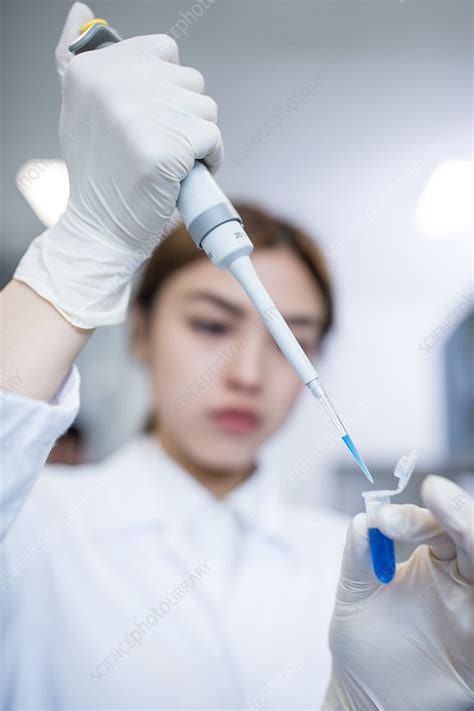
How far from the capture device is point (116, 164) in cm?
61

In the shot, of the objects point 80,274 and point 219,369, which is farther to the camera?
point 219,369

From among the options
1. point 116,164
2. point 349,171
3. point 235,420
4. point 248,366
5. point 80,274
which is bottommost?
point 235,420

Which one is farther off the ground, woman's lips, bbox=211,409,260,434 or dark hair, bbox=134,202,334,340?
dark hair, bbox=134,202,334,340

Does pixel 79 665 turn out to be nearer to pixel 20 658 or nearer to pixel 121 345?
pixel 20 658

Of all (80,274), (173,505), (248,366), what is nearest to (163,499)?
(173,505)

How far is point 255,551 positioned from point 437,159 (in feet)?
4.16

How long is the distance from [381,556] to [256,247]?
831 mm

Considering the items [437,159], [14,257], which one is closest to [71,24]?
[437,159]

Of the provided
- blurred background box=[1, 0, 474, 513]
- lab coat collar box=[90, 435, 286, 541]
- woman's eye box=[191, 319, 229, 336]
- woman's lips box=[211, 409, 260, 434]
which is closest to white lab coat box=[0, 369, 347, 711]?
lab coat collar box=[90, 435, 286, 541]

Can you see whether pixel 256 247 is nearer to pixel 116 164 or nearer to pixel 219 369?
pixel 219 369

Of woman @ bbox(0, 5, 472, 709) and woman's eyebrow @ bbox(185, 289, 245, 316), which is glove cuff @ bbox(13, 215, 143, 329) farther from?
woman's eyebrow @ bbox(185, 289, 245, 316)

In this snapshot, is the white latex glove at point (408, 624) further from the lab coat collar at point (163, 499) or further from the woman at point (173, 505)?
the lab coat collar at point (163, 499)

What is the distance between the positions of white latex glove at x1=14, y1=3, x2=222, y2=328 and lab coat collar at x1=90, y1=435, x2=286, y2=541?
0.60 m

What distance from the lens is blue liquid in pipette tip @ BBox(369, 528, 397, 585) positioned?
20.7 inches
